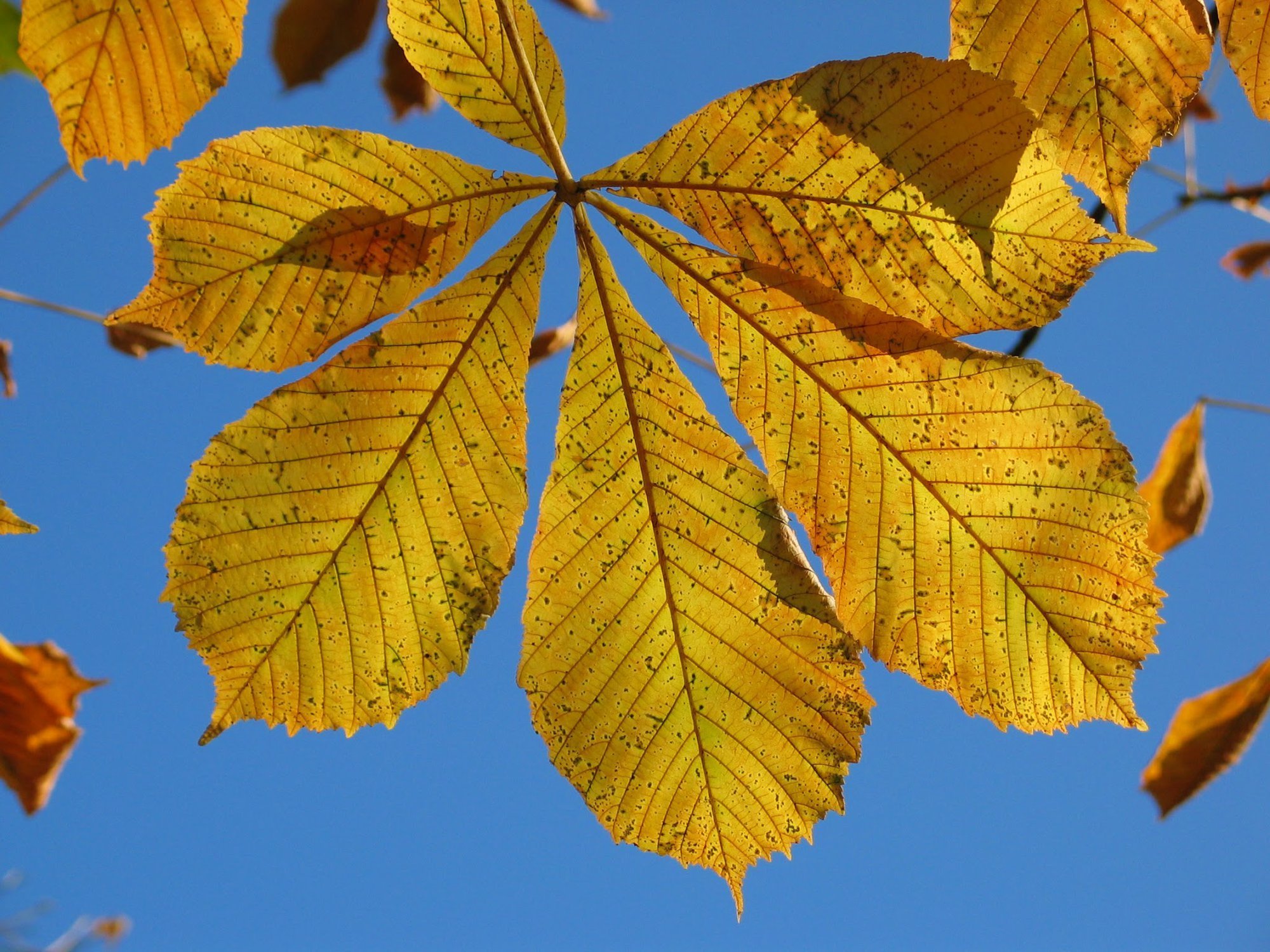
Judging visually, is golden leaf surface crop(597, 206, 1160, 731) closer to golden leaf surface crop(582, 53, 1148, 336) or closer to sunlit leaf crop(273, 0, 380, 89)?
golden leaf surface crop(582, 53, 1148, 336)

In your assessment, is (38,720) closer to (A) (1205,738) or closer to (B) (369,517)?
(B) (369,517)

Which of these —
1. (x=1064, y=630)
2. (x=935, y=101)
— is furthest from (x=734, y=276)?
(x=1064, y=630)

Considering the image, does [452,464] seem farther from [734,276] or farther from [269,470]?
[734,276]

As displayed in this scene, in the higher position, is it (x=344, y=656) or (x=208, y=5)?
(x=208, y=5)

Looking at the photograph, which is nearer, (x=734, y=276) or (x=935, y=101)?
(x=935, y=101)

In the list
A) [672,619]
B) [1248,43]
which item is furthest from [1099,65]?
[672,619]

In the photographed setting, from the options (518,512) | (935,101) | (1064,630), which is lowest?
(1064,630)
